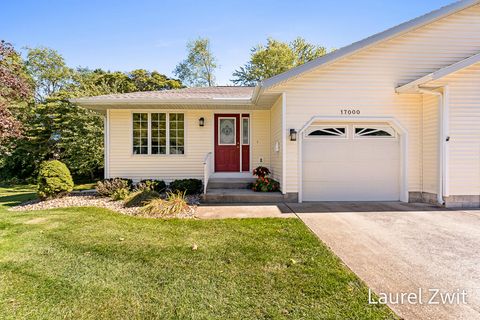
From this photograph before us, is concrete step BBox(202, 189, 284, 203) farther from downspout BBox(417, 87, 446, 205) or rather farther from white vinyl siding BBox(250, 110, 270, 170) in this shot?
downspout BBox(417, 87, 446, 205)

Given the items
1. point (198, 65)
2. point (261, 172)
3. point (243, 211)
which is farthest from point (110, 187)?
point (198, 65)

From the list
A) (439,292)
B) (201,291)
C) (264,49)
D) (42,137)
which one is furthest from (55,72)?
(439,292)

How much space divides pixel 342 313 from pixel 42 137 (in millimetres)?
18224

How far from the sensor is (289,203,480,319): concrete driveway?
245 centimetres

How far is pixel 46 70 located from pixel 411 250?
27935 mm

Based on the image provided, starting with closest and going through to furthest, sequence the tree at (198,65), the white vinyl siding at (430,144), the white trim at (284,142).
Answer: the white vinyl siding at (430,144), the white trim at (284,142), the tree at (198,65)

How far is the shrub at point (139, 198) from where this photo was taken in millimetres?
6676

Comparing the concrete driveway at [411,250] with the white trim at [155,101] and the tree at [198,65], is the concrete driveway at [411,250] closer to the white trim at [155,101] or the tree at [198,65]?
the white trim at [155,101]

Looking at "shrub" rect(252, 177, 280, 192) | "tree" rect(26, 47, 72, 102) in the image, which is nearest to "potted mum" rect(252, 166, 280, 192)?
"shrub" rect(252, 177, 280, 192)

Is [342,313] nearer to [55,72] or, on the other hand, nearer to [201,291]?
[201,291]

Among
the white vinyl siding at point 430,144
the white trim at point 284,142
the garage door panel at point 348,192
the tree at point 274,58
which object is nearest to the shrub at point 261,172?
the white trim at point 284,142

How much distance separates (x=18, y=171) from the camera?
52.6ft

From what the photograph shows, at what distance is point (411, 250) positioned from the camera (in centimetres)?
364

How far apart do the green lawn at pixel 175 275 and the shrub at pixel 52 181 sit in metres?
2.90
